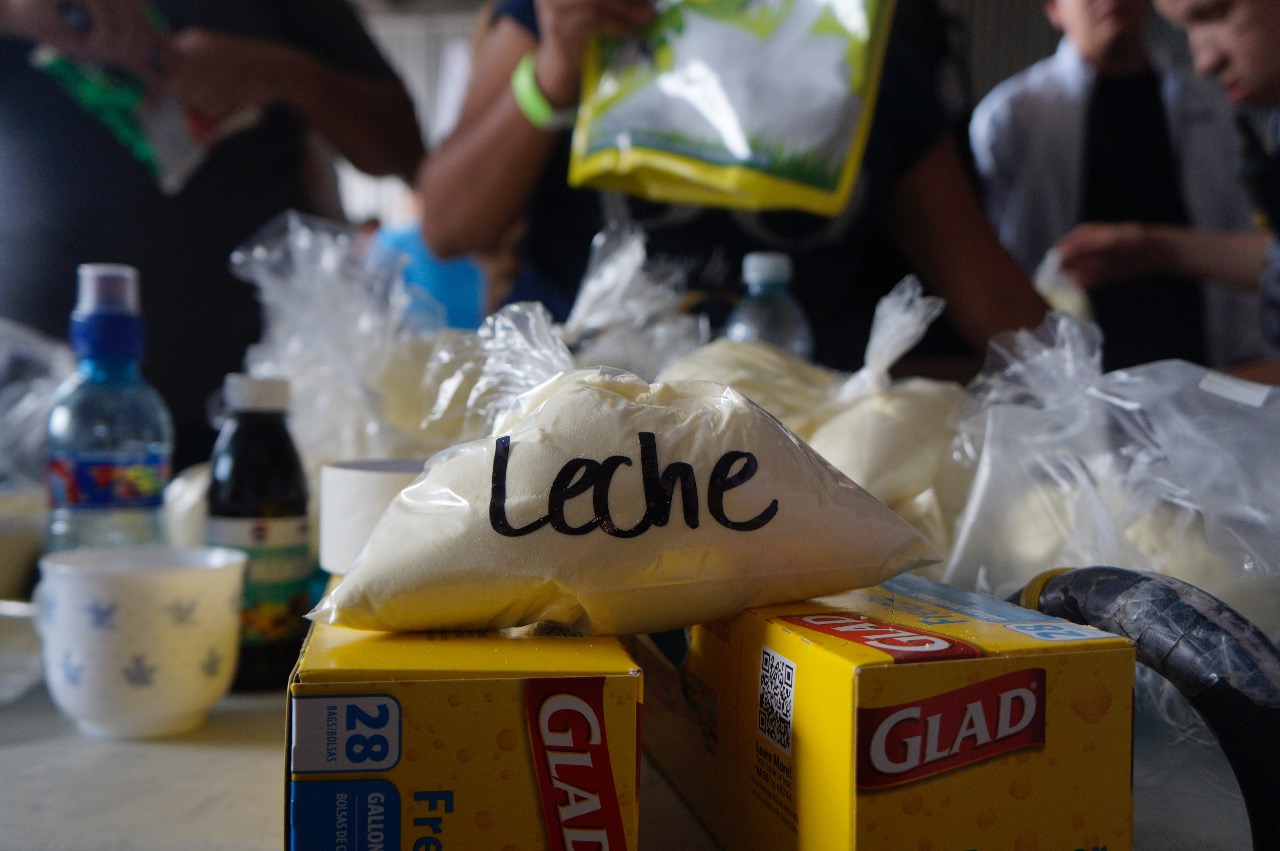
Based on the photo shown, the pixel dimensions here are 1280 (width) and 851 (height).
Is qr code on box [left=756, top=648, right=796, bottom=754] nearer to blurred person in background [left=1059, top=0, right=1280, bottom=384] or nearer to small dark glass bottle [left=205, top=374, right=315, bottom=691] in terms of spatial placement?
small dark glass bottle [left=205, top=374, right=315, bottom=691]

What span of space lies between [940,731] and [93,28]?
1138 millimetres

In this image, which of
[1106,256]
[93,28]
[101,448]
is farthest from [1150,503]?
[93,28]

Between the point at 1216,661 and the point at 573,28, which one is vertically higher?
the point at 573,28

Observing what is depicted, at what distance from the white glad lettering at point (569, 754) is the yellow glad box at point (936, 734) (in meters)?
0.07

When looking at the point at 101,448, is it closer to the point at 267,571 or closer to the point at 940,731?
the point at 267,571

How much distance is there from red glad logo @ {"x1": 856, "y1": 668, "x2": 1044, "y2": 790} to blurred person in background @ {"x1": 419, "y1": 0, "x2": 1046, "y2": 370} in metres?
0.60

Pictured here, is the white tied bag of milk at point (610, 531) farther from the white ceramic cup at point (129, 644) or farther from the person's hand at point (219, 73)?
the person's hand at point (219, 73)

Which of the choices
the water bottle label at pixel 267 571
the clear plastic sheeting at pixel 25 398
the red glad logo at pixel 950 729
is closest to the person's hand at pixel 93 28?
the clear plastic sheeting at pixel 25 398

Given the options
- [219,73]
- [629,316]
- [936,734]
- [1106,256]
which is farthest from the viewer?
[1106,256]

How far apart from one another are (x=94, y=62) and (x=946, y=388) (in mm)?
1005

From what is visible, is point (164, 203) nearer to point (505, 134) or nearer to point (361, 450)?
point (505, 134)

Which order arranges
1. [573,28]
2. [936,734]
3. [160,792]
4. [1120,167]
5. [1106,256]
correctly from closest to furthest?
[936,734] → [160,792] → [573,28] → [1106,256] → [1120,167]

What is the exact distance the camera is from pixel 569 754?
13.0 inches

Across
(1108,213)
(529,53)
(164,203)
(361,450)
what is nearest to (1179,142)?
(1108,213)
